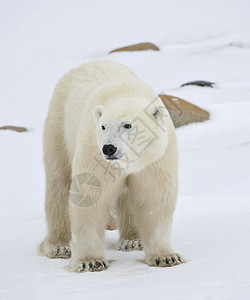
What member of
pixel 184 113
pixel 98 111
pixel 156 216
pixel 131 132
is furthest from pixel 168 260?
pixel 184 113

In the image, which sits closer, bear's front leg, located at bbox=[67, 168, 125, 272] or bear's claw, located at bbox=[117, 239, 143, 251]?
bear's front leg, located at bbox=[67, 168, 125, 272]

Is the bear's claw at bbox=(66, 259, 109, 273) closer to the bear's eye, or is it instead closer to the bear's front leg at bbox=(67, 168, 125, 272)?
the bear's front leg at bbox=(67, 168, 125, 272)

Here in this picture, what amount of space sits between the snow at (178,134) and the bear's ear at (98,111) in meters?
0.98

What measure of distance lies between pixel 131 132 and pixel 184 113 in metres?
7.19

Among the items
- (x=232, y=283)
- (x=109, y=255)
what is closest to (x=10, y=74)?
(x=109, y=255)

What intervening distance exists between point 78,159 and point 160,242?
31.1 inches

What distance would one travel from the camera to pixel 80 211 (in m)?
3.56

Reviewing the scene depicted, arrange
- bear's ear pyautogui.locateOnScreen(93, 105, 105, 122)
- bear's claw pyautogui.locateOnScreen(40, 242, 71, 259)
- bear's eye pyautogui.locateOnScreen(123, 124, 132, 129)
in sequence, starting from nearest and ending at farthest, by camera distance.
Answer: bear's eye pyautogui.locateOnScreen(123, 124, 132, 129) → bear's ear pyautogui.locateOnScreen(93, 105, 105, 122) → bear's claw pyautogui.locateOnScreen(40, 242, 71, 259)

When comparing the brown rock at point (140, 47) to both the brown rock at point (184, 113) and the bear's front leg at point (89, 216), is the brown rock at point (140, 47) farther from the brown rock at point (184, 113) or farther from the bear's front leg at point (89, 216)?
the bear's front leg at point (89, 216)

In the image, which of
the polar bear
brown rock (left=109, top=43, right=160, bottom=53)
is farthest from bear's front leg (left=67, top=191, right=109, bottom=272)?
Result: brown rock (left=109, top=43, right=160, bottom=53)

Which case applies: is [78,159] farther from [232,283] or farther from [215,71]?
[215,71]

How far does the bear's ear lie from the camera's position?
11.0 feet

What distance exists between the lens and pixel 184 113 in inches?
405

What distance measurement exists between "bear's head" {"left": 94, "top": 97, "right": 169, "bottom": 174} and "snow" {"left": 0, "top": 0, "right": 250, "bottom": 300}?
71 cm
